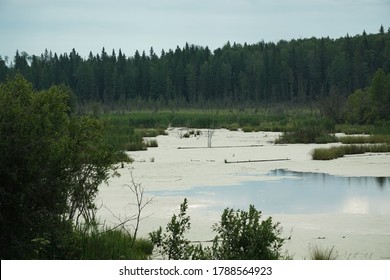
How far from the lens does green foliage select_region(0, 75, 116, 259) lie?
18.8 ft

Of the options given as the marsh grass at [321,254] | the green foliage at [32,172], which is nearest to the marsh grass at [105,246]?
the green foliage at [32,172]

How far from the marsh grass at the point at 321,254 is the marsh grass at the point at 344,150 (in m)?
11.5

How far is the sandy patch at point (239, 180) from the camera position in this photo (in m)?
8.35

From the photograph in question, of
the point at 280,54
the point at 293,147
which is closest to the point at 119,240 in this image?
the point at 293,147

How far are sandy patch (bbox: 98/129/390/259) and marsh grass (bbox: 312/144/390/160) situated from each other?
0.33 m

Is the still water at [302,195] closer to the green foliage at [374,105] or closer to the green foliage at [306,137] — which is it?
the green foliage at [306,137]

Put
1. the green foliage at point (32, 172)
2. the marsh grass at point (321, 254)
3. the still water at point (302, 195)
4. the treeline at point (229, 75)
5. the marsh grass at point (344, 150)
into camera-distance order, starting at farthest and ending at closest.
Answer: the treeline at point (229, 75) < the marsh grass at point (344, 150) < the still water at point (302, 195) < the marsh grass at point (321, 254) < the green foliage at point (32, 172)

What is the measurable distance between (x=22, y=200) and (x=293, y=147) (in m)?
18.2

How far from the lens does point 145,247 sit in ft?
24.6

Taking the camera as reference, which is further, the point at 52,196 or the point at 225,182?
the point at 225,182

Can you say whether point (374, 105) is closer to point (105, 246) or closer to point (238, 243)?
point (238, 243)

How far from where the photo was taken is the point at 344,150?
20109 mm

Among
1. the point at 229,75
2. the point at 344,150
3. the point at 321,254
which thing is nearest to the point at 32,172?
the point at 321,254
